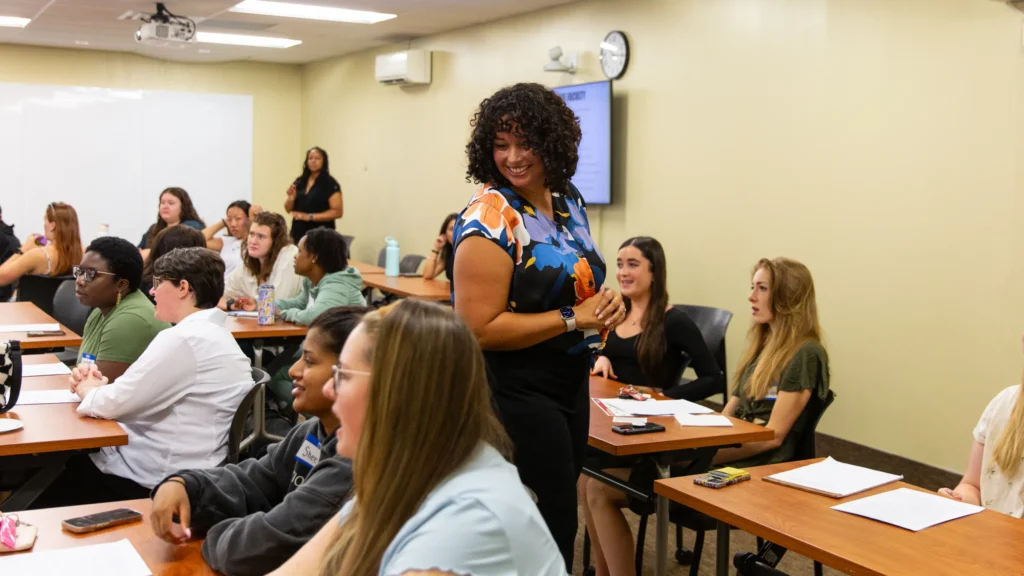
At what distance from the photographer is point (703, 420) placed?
10.1 ft

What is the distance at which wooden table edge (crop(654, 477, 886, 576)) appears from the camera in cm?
185

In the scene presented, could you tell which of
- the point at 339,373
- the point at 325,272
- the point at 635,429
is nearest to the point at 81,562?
the point at 339,373

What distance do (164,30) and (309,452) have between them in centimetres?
638

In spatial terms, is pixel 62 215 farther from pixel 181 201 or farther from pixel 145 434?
pixel 145 434

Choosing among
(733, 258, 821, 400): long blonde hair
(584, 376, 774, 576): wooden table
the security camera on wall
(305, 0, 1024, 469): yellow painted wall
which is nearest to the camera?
(584, 376, 774, 576): wooden table

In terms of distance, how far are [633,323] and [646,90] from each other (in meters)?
2.84

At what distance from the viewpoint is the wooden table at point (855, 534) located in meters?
1.84

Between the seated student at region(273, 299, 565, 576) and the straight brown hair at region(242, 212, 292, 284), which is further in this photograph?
the straight brown hair at region(242, 212, 292, 284)

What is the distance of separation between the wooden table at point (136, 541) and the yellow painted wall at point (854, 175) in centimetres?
361

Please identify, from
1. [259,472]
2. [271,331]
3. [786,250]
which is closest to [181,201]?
[271,331]

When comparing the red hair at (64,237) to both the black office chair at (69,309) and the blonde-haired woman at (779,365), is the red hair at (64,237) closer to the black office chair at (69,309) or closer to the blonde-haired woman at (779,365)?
the black office chair at (69,309)

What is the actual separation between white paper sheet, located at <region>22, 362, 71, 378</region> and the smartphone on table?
175cm

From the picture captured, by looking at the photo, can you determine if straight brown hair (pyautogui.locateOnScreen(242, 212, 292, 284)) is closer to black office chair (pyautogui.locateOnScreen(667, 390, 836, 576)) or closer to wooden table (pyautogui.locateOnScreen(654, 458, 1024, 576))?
black office chair (pyautogui.locateOnScreen(667, 390, 836, 576))

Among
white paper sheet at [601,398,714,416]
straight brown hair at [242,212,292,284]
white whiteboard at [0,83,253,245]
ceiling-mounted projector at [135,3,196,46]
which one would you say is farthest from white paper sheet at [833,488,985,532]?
white whiteboard at [0,83,253,245]
